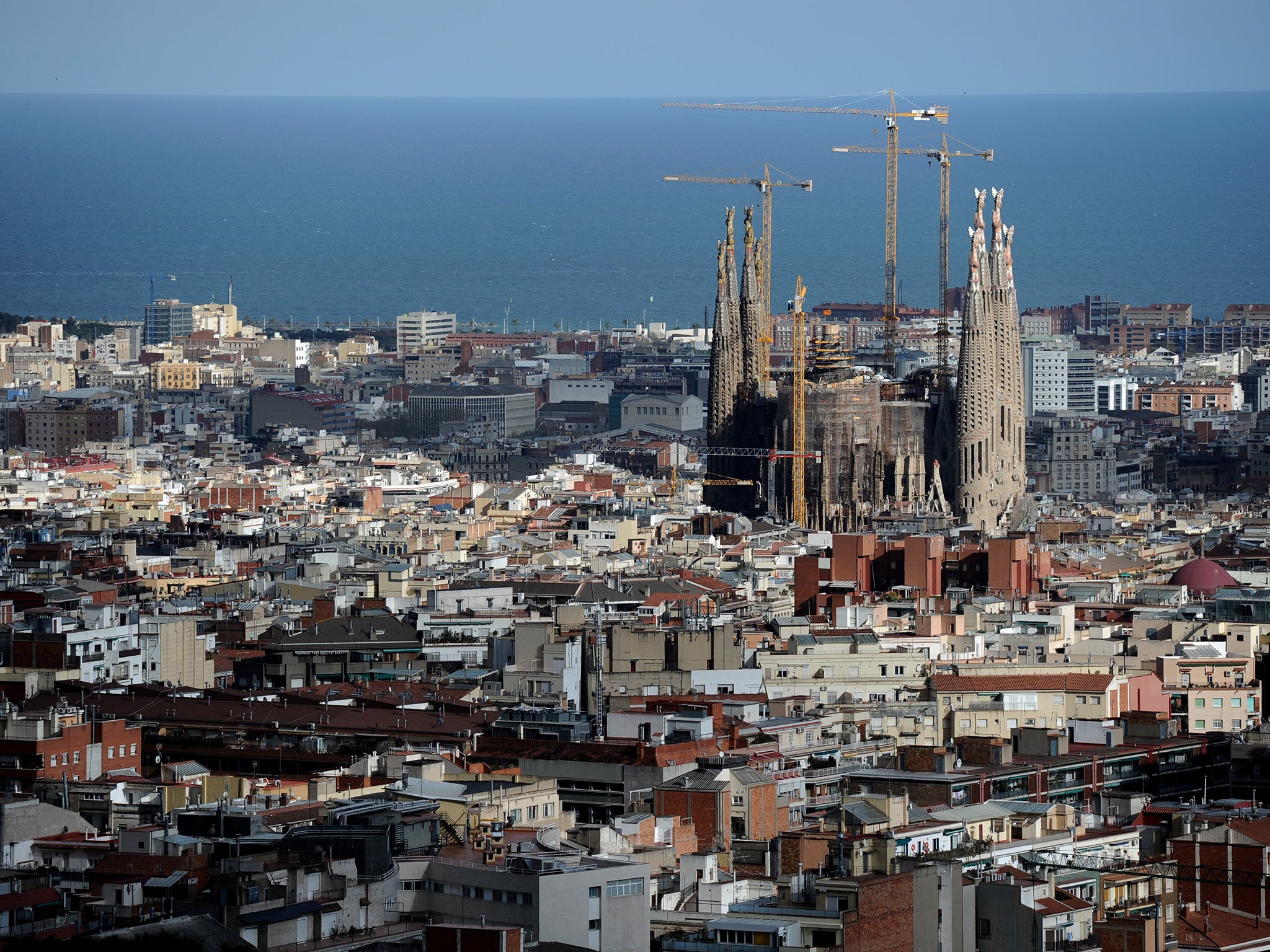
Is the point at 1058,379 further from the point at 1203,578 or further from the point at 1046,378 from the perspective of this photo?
the point at 1203,578

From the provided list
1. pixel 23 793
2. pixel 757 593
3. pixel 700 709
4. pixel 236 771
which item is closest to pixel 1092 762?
pixel 700 709

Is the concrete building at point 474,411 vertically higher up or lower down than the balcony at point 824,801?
higher up

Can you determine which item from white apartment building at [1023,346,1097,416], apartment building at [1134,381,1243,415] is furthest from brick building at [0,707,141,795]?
white apartment building at [1023,346,1097,416]

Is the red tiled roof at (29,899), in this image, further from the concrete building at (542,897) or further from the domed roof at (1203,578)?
the domed roof at (1203,578)

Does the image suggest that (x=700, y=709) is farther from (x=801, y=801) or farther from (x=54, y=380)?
(x=54, y=380)

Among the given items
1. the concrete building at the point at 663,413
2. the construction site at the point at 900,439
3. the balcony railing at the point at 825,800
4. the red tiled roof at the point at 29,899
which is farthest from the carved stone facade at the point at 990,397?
the red tiled roof at the point at 29,899

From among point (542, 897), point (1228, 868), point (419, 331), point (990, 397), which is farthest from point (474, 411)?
point (542, 897)
